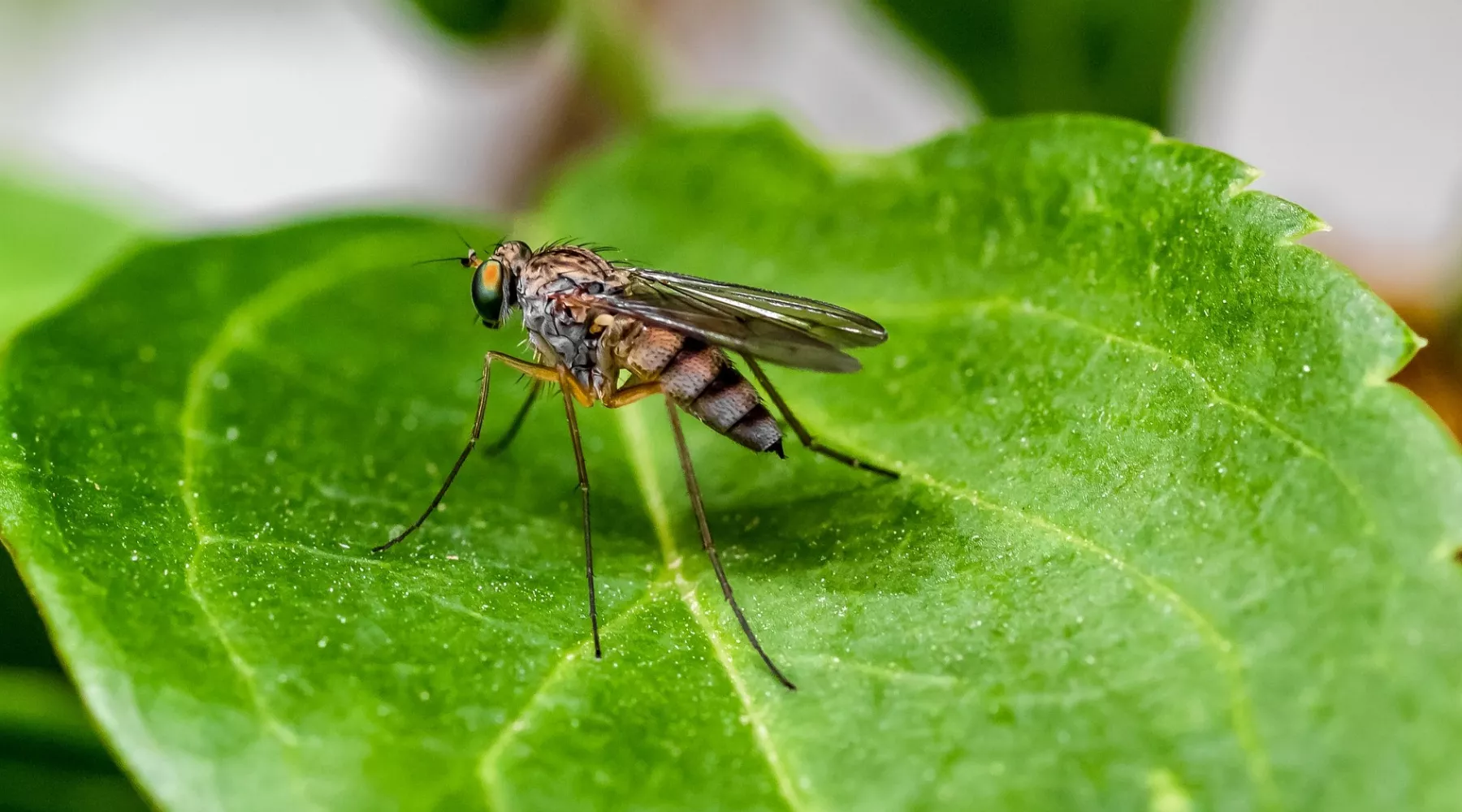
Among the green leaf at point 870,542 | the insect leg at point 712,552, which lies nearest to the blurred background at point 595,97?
the green leaf at point 870,542

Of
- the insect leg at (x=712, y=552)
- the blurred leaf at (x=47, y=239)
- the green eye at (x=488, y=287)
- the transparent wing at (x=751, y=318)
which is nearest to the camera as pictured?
the insect leg at (x=712, y=552)

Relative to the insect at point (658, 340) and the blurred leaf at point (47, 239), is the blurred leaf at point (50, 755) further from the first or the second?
the blurred leaf at point (47, 239)

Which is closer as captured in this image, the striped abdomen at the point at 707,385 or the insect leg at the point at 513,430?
the striped abdomen at the point at 707,385

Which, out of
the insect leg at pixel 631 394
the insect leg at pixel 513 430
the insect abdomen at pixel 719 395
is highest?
the insect abdomen at pixel 719 395

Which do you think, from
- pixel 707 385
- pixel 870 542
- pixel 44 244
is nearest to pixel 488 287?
pixel 707 385

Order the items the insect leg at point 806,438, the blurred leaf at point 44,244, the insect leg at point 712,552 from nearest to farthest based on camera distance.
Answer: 1. the insect leg at point 712,552
2. the insect leg at point 806,438
3. the blurred leaf at point 44,244

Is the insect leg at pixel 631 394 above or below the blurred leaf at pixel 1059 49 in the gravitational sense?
below

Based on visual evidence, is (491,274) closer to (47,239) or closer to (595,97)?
(47,239)
